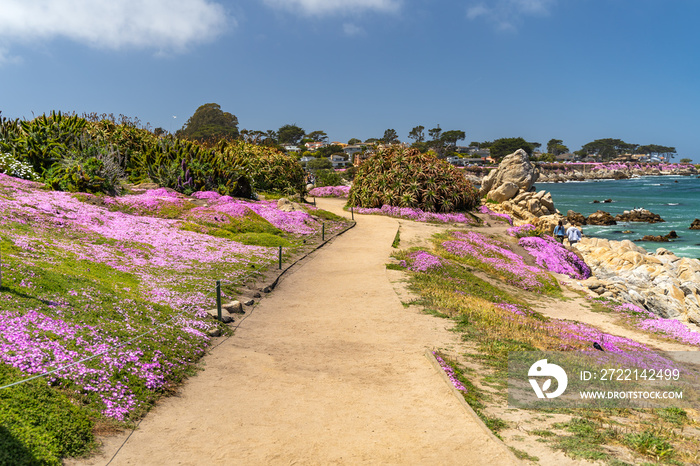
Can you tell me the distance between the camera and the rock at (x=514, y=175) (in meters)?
51.0

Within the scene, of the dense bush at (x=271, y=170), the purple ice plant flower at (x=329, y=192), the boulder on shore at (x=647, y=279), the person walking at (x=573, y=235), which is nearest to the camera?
the boulder on shore at (x=647, y=279)

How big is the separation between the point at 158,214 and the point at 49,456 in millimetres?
17764

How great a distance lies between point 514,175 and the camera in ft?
169

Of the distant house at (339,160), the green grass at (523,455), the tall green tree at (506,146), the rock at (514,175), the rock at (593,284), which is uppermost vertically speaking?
the tall green tree at (506,146)

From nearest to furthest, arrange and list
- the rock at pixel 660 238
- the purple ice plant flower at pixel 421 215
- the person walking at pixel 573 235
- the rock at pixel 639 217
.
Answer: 1. the person walking at pixel 573 235
2. the purple ice plant flower at pixel 421 215
3. the rock at pixel 660 238
4. the rock at pixel 639 217

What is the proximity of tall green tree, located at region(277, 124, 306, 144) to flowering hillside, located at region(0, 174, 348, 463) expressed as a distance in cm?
15532

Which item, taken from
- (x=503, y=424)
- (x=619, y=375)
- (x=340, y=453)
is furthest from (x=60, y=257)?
(x=619, y=375)

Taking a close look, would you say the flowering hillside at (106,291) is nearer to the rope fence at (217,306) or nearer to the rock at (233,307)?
the rope fence at (217,306)

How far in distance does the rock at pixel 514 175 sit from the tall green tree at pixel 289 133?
12820 cm

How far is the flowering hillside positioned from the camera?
22.2 feet

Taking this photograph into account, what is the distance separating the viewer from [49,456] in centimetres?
521

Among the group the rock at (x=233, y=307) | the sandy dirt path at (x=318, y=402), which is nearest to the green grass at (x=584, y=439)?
the sandy dirt path at (x=318, y=402)

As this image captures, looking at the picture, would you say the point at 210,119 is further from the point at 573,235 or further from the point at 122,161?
the point at 573,235

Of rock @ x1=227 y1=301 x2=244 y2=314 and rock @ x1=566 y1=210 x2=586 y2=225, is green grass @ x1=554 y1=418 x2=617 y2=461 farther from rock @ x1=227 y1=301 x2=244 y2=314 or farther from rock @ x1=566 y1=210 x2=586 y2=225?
rock @ x1=566 y1=210 x2=586 y2=225
